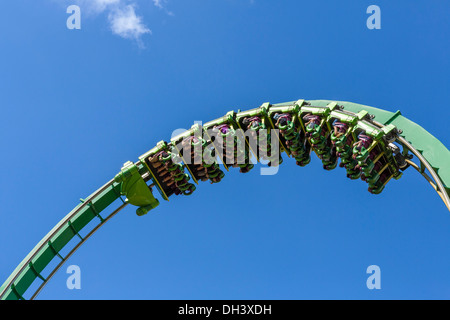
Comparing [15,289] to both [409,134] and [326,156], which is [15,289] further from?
[409,134]

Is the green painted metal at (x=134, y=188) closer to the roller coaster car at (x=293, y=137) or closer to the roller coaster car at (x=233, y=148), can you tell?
the roller coaster car at (x=233, y=148)

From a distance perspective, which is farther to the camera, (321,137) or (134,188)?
(134,188)

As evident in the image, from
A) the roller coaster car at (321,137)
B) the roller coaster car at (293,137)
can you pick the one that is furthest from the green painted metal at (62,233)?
the roller coaster car at (321,137)

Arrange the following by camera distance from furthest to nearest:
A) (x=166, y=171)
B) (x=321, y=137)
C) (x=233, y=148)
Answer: (x=166, y=171)
(x=233, y=148)
(x=321, y=137)

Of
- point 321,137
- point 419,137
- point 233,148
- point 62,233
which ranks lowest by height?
point 62,233

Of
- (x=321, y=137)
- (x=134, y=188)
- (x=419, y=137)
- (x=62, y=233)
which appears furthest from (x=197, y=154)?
(x=419, y=137)

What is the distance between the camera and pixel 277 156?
1652 cm

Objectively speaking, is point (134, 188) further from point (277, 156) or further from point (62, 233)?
point (277, 156)

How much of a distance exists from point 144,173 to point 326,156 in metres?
5.38

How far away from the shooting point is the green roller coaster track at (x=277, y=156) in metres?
14.8

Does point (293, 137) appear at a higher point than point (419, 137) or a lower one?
higher

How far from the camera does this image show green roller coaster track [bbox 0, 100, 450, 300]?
48.5 ft

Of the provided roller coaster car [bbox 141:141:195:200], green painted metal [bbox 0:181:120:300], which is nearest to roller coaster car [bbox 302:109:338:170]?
roller coaster car [bbox 141:141:195:200]

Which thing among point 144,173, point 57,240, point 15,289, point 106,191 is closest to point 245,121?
point 144,173
